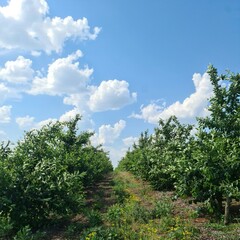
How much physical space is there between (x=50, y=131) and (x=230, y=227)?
13570 mm

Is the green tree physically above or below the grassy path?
above

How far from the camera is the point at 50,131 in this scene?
66.5 feet

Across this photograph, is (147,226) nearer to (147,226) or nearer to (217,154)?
(147,226)

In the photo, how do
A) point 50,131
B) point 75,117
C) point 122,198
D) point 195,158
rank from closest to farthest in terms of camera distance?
point 195,158, point 122,198, point 50,131, point 75,117

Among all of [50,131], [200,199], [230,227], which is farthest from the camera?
[50,131]

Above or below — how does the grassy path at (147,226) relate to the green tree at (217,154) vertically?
below

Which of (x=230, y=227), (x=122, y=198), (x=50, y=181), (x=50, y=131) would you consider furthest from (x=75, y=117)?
(x=230, y=227)

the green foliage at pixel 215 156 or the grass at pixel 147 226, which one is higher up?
the green foliage at pixel 215 156

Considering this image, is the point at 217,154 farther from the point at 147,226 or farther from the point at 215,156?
the point at 147,226

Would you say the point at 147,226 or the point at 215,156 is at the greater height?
the point at 215,156

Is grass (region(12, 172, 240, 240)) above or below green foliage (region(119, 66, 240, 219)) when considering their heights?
below

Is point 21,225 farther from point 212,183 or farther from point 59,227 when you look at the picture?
point 212,183

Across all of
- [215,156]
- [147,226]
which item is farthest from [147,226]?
[215,156]

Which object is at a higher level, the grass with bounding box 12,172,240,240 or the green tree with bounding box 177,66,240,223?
the green tree with bounding box 177,66,240,223
